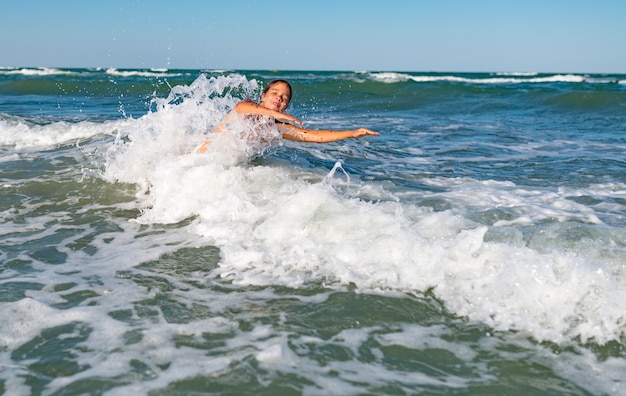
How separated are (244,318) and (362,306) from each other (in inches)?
26.1

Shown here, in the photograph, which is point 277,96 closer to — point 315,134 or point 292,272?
point 315,134

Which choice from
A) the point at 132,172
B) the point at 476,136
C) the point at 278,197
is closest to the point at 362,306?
the point at 278,197

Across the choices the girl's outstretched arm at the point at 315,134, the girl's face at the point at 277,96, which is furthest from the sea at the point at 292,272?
the girl's face at the point at 277,96

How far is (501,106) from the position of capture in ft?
60.7

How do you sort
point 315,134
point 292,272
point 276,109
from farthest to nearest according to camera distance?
point 276,109
point 315,134
point 292,272

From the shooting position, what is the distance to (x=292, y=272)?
3.91 m

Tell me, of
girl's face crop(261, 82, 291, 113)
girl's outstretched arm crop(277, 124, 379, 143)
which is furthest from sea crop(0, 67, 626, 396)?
girl's face crop(261, 82, 291, 113)

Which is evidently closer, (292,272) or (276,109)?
(292,272)

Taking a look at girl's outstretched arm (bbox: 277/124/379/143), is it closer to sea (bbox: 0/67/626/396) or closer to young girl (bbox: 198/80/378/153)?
young girl (bbox: 198/80/378/153)

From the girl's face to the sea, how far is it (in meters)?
0.38

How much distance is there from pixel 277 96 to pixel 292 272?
9.38ft

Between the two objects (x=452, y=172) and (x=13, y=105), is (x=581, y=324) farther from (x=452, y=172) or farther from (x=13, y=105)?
(x=13, y=105)

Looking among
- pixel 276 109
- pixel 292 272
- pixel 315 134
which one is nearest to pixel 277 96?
pixel 276 109

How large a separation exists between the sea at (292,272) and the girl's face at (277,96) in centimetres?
38
